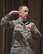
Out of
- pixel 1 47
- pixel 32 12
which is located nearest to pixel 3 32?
pixel 1 47

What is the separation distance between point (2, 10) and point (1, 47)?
332 mm

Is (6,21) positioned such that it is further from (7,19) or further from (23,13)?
(23,13)

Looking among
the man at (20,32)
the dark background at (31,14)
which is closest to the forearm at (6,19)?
the man at (20,32)

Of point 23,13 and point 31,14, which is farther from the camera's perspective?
point 31,14

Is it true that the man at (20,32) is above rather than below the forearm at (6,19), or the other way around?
below

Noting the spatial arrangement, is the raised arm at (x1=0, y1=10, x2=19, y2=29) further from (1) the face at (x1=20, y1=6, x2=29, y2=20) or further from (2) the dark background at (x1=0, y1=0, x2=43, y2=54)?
(2) the dark background at (x1=0, y1=0, x2=43, y2=54)

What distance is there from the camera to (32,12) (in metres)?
1.66

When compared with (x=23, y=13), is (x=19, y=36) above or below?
below

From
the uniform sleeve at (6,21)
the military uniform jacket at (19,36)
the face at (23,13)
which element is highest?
the face at (23,13)

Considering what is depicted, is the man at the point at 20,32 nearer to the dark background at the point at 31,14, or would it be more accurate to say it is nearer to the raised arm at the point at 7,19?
the raised arm at the point at 7,19

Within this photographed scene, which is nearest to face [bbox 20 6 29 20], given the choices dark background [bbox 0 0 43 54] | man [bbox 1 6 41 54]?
man [bbox 1 6 41 54]

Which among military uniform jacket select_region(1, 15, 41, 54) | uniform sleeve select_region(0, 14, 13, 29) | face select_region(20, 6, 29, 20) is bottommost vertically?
military uniform jacket select_region(1, 15, 41, 54)

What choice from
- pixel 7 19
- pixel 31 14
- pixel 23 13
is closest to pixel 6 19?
pixel 7 19

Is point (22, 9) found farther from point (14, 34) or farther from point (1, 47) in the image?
point (1, 47)
